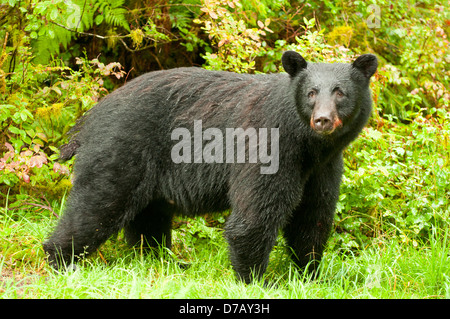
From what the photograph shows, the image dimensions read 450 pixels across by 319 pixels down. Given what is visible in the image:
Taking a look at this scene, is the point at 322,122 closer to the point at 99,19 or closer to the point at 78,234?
the point at 78,234

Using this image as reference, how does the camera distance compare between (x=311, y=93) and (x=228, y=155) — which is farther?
(x=228, y=155)

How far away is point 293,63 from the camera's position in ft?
14.8

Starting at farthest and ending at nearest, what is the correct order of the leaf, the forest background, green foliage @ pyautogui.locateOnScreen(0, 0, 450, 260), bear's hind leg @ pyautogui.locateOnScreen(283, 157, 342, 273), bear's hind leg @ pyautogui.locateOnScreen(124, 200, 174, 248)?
the leaf
green foliage @ pyautogui.locateOnScreen(0, 0, 450, 260)
the forest background
bear's hind leg @ pyautogui.locateOnScreen(124, 200, 174, 248)
bear's hind leg @ pyautogui.locateOnScreen(283, 157, 342, 273)

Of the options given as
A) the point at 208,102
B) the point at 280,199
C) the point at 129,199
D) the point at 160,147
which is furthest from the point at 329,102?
the point at 129,199

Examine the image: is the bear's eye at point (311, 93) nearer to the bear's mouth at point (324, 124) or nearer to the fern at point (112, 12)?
the bear's mouth at point (324, 124)

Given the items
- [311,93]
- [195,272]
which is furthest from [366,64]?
[195,272]

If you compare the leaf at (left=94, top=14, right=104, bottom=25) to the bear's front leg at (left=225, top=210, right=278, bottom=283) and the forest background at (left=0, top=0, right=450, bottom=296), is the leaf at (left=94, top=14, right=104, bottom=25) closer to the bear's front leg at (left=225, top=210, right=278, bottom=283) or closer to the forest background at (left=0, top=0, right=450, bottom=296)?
the forest background at (left=0, top=0, right=450, bottom=296)

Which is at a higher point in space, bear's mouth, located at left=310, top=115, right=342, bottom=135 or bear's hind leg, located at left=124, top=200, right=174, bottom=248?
bear's mouth, located at left=310, top=115, right=342, bottom=135

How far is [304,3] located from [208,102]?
10.8ft

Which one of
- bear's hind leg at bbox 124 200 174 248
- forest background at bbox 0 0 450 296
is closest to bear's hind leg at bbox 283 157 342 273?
forest background at bbox 0 0 450 296

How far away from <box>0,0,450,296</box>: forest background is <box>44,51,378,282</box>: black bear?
70cm

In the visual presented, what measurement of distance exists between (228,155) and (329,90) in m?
1.00

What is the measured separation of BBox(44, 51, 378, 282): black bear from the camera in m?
4.42

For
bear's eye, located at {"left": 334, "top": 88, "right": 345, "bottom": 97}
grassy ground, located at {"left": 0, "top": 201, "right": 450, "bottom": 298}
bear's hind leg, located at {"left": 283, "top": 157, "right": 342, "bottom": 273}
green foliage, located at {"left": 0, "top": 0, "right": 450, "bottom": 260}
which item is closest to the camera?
grassy ground, located at {"left": 0, "top": 201, "right": 450, "bottom": 298}
